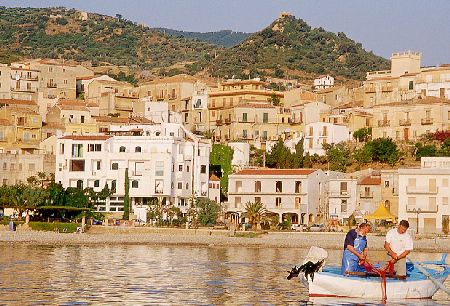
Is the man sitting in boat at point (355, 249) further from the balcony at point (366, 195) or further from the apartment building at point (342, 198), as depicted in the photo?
the balcony at point (366, 195)

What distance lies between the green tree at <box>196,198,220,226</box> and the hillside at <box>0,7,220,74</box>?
85.4 meters

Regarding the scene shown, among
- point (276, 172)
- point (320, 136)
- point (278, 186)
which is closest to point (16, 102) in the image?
point (320, 136)

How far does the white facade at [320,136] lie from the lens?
313 ft

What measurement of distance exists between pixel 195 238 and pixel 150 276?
2912cm

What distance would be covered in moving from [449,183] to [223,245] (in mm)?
18164

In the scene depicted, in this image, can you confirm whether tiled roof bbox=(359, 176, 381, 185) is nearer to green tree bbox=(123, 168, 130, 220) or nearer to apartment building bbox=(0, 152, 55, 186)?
green tree bbox=(123, 168, 130, 220)

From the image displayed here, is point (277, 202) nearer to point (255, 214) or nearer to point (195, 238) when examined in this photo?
point (255, 214)

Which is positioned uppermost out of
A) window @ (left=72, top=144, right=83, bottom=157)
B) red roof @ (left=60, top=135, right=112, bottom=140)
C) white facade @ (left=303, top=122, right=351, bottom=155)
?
white facade @ (left=303, top=122, right=351, bottom=155)

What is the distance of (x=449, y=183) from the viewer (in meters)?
77.1

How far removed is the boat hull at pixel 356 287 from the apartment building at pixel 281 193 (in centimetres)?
4873

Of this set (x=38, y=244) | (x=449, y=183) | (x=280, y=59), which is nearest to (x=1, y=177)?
(x=38, y=244)

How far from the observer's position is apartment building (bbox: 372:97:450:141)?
300ft

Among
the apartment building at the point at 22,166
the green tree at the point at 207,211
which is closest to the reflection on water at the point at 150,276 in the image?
the green tree at the point at 207,211

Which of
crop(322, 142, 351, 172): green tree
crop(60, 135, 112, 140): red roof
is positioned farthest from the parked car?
crop(60, 135, 112, 140): red roof
